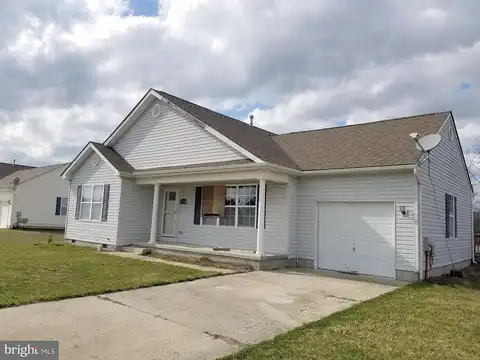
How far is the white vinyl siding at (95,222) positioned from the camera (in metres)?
15.4

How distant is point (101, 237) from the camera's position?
15.8 m

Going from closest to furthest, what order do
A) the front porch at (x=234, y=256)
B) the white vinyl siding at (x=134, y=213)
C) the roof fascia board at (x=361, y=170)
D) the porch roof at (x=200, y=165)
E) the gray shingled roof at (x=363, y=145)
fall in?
the roof fascia board at (x=361, y=170) → the gray shingled roof at (x=363, y=145) → the front porch at (x=234, y=256) → the porch roof at (x=200, y=165) → the white vinyl siding at (x=134, y=213)

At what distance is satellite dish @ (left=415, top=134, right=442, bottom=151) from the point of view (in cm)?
1048

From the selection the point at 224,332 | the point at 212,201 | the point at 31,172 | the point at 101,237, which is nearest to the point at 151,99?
the point at 212,201

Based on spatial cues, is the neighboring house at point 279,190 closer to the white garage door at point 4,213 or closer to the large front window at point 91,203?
the large front window at point 91,203

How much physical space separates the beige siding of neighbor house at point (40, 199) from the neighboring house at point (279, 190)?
12698 millimetres

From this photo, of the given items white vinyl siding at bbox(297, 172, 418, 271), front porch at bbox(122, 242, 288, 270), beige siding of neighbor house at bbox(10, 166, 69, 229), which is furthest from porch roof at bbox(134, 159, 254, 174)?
beige siding of neighbor house at bbox(10, 166, 69, 229)

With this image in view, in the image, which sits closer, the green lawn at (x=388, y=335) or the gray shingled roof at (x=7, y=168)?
the green lawn at (x=388, y=335)

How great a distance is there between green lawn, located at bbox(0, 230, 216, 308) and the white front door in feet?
10.7

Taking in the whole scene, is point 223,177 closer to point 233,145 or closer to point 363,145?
point 233,145

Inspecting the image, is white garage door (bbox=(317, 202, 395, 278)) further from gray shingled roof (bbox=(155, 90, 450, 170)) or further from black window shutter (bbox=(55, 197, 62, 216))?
black window shutter (bbox=(55, 197, 62, 216))

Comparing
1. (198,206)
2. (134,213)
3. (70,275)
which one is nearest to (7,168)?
(134,213)

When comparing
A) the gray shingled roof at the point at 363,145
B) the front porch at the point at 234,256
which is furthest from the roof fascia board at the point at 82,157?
the gray shingled roof at the point at 363,145

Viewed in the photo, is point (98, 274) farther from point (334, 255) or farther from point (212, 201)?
point (334, 255)
